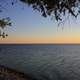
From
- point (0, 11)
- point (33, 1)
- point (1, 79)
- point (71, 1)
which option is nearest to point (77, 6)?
point (71, 1)

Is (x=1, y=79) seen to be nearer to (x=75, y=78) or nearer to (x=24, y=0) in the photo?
(x=24, y=0)

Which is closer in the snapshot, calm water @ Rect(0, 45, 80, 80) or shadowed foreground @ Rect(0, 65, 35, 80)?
shadowed foreground @ Rect(0, 65, 35, 80)

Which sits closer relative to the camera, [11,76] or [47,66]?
[11,76]

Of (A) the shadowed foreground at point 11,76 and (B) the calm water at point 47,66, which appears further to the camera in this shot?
(B) the calm water at point 47,66

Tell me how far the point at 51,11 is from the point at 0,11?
5012 mm

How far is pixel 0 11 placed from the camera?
17.8 meters

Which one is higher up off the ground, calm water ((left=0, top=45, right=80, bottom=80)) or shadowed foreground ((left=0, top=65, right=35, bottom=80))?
shadowed foreground ((left=0, top=65, right=35, bottom=80))

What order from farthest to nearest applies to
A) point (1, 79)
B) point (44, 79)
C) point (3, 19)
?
point (44, 79) → point (3, 19) → point (1, 79)

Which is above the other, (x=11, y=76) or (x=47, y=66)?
(x=11, y=76)

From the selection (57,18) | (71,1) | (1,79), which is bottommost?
(1,79)

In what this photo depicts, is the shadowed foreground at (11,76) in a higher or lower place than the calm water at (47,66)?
higher

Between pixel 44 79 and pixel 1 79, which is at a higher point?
pixel 1 79

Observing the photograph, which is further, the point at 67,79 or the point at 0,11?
the point at 67,79

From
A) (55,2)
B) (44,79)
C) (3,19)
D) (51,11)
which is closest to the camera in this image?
(55,2)
